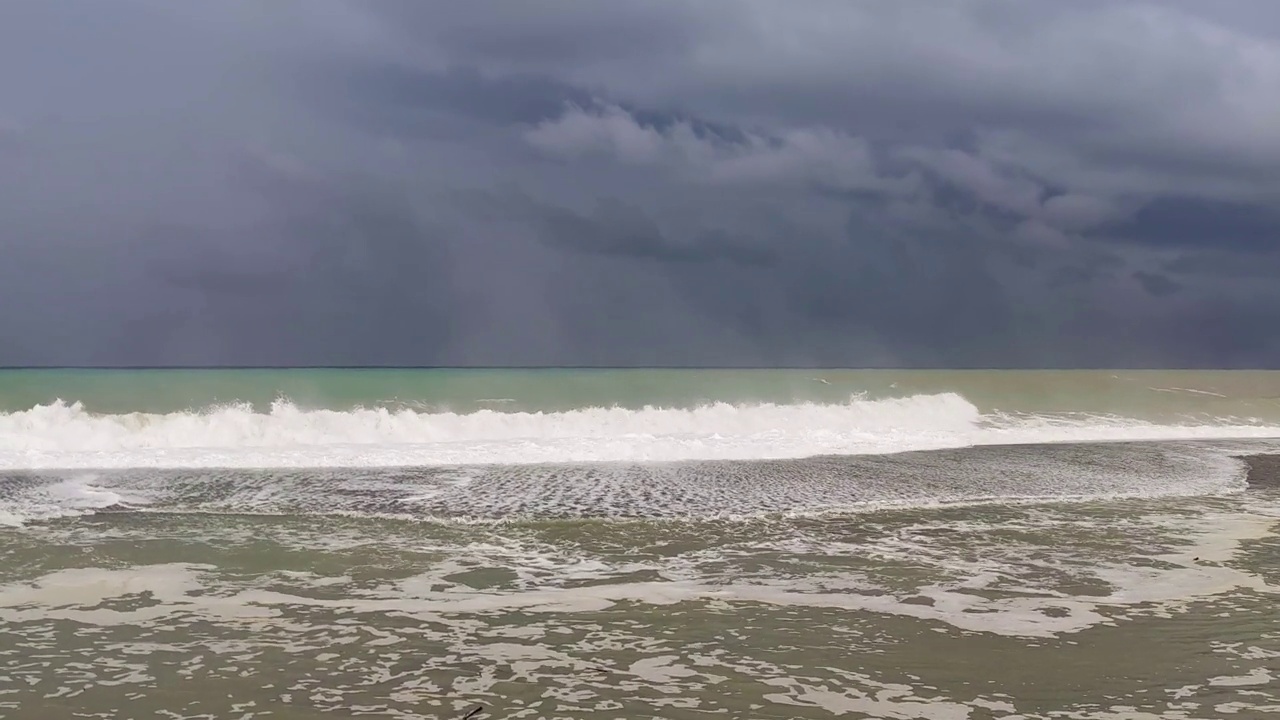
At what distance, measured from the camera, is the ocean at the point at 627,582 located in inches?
276

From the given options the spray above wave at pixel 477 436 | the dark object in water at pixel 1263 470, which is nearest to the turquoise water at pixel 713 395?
the spray above wave at pixel 477 436

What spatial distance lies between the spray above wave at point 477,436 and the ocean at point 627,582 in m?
0.29

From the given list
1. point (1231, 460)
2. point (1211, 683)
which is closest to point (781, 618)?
point (1211, 683)

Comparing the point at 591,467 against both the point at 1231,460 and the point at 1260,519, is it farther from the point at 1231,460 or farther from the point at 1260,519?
the point at 1231,460

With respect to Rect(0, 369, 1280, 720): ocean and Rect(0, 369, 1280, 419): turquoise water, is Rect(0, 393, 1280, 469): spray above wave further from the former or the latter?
Rect(0, 369, 1280, 419): turquoise water

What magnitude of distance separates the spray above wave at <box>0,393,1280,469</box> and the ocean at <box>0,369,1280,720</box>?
0.96ft

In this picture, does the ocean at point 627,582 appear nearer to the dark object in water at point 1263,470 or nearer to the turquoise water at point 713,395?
the dark object in water at point 1263,470

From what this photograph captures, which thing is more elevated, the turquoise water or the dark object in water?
the turquoise water

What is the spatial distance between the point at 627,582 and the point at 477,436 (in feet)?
66.4

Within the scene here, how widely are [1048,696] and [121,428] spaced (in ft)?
87.1

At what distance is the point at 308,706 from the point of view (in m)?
6.62

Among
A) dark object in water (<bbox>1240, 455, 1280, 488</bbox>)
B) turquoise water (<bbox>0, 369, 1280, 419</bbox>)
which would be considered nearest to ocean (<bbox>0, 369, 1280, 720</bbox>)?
dark object in water (<bbox>1240, 455, 1280, 488</bbox>)

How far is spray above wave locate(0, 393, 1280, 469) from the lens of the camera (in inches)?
936

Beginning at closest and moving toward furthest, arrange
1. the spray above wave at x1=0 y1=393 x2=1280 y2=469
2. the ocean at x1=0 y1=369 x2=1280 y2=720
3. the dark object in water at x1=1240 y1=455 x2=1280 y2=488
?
the ocean at x1=0 y1=369 x2=1280 y2=720, the dark object in water at x1=1240 y1=455 x2=1280 y2=488, the spray above wave at x1=0 y1=393 x2=1280 y2=469
